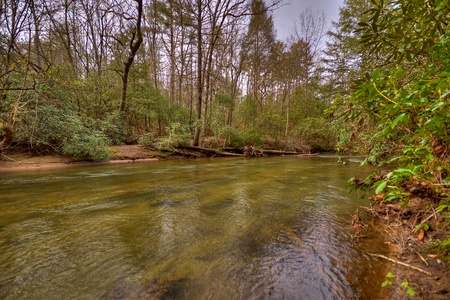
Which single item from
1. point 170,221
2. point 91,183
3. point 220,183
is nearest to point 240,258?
point 170,221

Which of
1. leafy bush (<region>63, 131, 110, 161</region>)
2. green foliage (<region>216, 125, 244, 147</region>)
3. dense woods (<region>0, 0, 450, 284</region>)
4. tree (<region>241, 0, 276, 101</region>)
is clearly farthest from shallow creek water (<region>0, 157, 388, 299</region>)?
tree (<region>241, 0, 276, 101</region>)

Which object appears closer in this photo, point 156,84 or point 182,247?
point 182,247

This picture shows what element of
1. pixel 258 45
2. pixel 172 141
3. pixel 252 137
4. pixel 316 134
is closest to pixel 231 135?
pixel 252 137

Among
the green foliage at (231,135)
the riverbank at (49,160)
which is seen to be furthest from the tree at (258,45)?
the riverbank at (49,160)

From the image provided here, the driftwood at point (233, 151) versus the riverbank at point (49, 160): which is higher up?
the driftwood at point (233, 151)

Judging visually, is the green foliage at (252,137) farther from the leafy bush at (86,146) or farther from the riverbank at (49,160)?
the leafy bush at (86,146)

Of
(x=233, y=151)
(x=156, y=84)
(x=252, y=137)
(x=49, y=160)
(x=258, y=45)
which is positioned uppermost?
(x=258, y=45)

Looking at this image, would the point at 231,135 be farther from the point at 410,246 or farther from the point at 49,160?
the point at 410,246

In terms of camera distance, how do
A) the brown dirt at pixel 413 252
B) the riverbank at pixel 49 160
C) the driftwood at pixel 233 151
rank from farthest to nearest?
the driftwood at pixel 233 151, the riverbank at pixel 49 160, the brown dirt at pixel 413 252

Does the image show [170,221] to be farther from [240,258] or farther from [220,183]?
[220,183]

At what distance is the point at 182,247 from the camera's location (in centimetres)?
239

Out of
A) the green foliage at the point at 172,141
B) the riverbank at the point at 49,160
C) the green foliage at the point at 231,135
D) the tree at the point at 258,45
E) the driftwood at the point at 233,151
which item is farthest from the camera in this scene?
the tree at the point at 258,45

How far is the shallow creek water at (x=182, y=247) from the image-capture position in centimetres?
175

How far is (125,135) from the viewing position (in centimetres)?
1316
